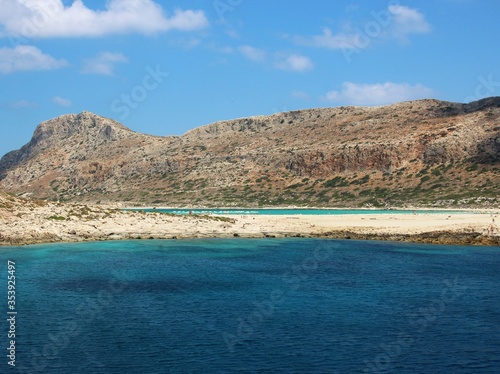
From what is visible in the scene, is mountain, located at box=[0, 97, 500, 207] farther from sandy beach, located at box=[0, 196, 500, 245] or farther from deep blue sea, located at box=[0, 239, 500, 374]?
deep blue sea, located at box=[0, 239, 500, 374]

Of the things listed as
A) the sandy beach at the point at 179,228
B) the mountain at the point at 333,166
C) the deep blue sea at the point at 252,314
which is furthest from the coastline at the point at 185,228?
the mountain at the point at 333,166

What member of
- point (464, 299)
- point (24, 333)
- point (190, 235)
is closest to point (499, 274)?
point (464, 299)

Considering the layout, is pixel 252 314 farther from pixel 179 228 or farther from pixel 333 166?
pixel 333 166

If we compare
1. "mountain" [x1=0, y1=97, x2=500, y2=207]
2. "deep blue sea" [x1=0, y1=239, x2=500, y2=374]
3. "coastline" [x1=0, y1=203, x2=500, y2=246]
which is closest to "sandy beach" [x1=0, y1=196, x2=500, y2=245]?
"coastline" [x1=0, y1=203, x2=500, y2=246]

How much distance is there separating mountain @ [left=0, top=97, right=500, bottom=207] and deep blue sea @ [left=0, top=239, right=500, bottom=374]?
82515 mm

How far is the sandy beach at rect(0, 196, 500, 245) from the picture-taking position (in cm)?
5891

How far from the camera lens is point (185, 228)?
230 ft

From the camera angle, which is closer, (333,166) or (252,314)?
(252,314)

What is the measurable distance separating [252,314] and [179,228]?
42.4m

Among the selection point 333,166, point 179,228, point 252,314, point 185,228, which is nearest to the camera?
point 252,314

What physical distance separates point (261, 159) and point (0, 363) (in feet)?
508

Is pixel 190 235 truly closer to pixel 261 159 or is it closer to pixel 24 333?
pixel 24 333

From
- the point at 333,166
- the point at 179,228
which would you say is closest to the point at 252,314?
the point at 179,228

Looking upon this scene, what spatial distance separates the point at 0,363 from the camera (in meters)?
20.4
